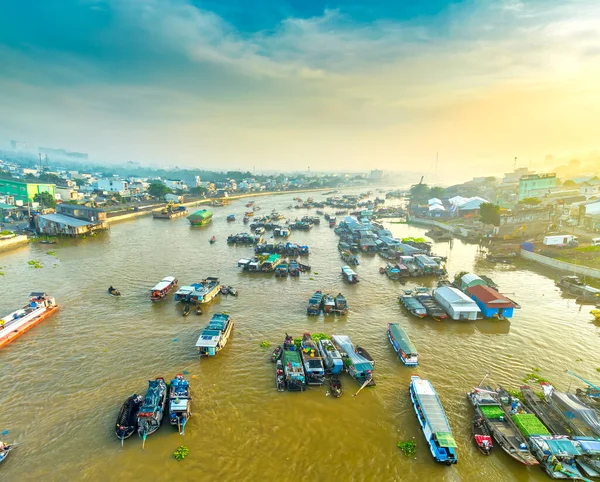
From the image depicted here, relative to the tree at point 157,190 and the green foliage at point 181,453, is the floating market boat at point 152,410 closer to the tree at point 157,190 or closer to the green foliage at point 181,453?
the green foliage at point 181,453

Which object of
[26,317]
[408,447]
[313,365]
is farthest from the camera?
[26,317]

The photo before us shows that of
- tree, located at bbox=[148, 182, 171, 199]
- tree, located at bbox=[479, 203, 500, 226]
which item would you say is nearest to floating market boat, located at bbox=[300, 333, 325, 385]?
tree, located at bbox=[479, 203, 500, 226]

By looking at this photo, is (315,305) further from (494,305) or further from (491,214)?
(491,214)

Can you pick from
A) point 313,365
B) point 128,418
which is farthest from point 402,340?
point 128,418

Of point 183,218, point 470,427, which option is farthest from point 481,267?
point 183,218

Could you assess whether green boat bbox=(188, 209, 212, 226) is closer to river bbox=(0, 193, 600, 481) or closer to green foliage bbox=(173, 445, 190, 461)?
river bbox=(0, 193, 600, 481)

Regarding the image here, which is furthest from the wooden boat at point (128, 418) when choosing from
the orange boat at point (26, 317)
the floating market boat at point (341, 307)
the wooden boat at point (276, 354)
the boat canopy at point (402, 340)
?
the floating market boat at point (341, 307)
